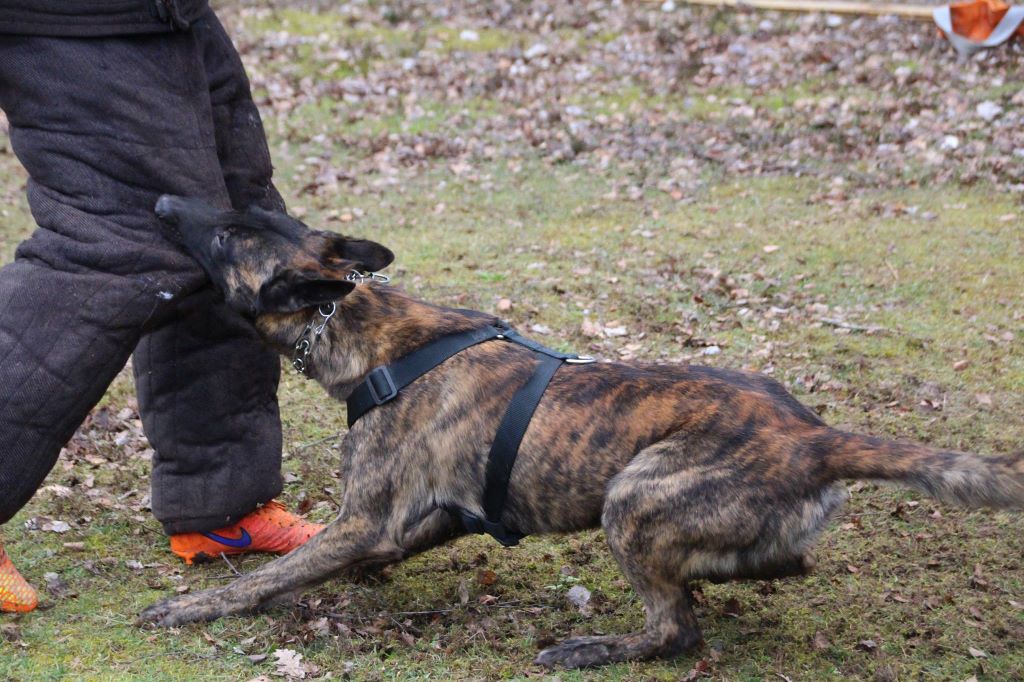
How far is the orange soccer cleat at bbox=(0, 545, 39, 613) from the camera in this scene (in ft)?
14.4

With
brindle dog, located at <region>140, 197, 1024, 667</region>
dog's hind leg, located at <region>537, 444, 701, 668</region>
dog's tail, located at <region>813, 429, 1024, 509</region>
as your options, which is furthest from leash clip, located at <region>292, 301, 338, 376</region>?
dog's tail, located at <region>813, 429, 1024, 509</region>

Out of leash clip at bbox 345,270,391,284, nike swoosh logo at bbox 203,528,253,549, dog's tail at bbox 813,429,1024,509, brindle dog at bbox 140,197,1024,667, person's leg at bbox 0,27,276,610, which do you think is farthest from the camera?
nike swoosh logo at bbox 203,528,253,549

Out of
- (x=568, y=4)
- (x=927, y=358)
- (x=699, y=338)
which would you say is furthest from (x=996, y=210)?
(x=568, y=4)

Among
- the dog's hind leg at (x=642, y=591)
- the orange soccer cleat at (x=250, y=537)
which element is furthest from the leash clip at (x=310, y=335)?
the dog's hind leg at (x=642, y=591)

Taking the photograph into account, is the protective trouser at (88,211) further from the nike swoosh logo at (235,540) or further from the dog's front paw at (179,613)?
the nike swoosh logo at (235,540)

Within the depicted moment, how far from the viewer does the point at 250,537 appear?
502 cm

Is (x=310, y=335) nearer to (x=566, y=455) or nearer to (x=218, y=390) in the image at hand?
(x=218, y=390)

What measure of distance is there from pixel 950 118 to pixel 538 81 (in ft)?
16.1

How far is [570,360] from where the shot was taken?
4.39 m

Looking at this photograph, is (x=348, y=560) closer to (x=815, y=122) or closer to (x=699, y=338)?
(x=699, y=338)

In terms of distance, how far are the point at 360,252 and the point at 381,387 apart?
0.62 m

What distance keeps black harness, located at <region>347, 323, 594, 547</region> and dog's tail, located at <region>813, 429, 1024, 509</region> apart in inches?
42.9

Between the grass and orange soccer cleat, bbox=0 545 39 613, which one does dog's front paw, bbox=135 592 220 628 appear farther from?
orange soccer cleat, bbox=0 545 39 613

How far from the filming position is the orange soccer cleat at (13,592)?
438 cm
